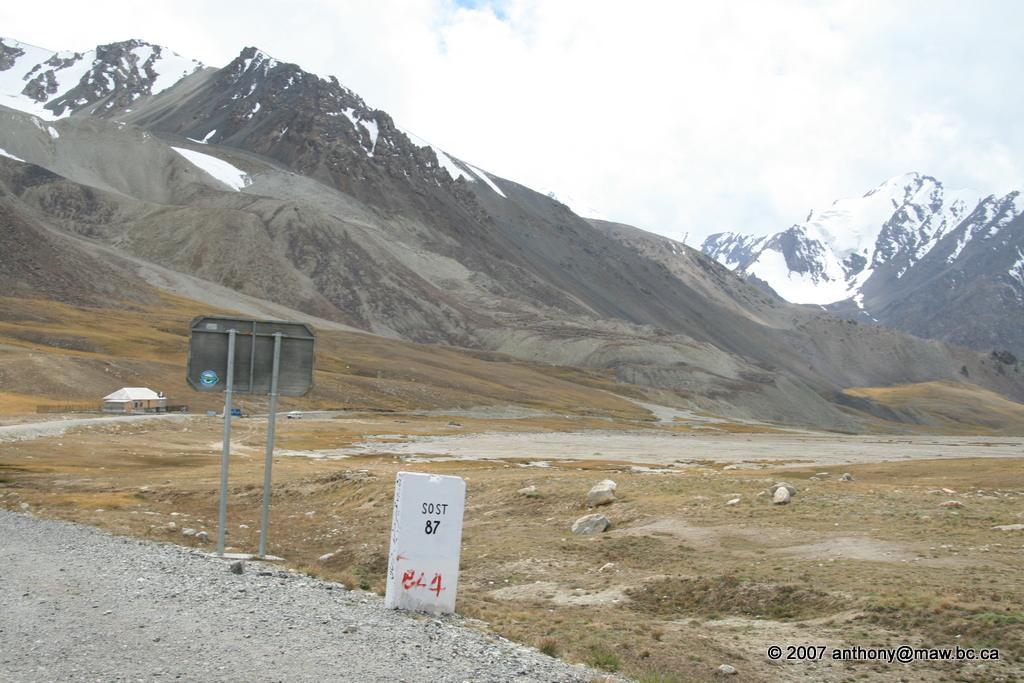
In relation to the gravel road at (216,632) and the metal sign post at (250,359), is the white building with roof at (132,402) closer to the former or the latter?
the metal sign post at (250,359)

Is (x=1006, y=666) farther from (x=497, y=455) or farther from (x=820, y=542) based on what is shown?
(x=497, y=455)

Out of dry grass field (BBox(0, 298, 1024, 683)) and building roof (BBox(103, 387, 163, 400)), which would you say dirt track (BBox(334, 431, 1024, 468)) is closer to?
dry grass field (BBox(0, 298, 1024, 683))

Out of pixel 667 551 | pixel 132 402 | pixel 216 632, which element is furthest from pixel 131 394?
pixel 216 632

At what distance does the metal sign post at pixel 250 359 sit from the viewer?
16.1 m

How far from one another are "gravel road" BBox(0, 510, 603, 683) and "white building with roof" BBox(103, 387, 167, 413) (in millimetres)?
76477

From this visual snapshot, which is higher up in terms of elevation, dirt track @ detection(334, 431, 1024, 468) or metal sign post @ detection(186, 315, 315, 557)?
metal sign post @ detection(186, 315, 315, 557)

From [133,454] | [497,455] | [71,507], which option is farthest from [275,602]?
[497,455]

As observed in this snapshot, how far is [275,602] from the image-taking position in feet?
38.7

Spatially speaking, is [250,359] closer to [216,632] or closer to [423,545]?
[423,545]

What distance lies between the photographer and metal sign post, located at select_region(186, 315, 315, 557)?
16.1m

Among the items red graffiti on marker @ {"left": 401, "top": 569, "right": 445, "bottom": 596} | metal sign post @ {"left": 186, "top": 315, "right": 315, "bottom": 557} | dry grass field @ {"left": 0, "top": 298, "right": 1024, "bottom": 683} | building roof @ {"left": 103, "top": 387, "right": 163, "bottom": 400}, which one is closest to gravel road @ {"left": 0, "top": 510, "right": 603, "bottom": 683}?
red graffiti on marker @ {"left": 401, "top": 569, "right": 445, "bottom": 596}

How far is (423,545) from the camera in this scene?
38.9 ft

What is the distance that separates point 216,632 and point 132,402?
82.5 m

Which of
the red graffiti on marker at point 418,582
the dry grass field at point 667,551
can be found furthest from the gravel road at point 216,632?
the dry grass field at point 667,551
